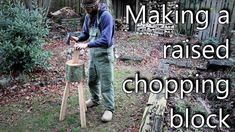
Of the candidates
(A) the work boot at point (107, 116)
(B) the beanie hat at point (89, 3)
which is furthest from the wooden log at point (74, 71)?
(B) the beanie hat at point (89, 3)

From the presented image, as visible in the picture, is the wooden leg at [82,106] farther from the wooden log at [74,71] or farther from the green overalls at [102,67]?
the green overalls at [102,67]

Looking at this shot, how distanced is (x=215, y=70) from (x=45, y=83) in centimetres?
400

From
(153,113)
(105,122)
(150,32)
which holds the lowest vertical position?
(105,122)

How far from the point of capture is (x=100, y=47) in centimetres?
445

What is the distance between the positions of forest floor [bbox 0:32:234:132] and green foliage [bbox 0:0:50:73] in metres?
0.33

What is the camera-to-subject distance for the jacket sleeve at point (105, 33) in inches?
165

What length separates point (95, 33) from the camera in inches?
176

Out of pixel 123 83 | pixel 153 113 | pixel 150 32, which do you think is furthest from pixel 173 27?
pixel 153 113

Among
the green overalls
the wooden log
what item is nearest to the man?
the green overalls

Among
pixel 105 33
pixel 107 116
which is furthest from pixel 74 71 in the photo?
pixel 107 116

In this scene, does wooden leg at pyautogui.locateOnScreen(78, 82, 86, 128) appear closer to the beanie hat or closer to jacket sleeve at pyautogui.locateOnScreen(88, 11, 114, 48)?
jacket sleeve at pyautogui.locateOnScreen(88, 11, 114, 48)

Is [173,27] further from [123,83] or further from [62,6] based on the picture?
[123,83]

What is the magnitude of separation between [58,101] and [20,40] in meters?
1.69

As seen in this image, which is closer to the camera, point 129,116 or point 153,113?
point 153,113
